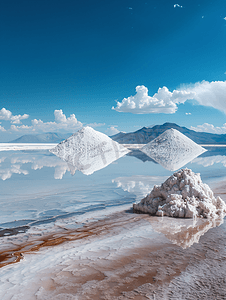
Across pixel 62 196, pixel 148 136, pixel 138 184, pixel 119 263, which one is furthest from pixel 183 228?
pixel 148 136

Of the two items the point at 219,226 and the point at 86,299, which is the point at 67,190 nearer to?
the point at 219,226

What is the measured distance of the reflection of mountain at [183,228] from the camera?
251 centimetres

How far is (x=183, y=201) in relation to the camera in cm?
348

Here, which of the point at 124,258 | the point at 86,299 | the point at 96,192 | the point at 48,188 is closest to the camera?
the point at 86,299

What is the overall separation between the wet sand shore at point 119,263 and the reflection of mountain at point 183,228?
11mm

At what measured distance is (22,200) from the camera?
441 centimetres

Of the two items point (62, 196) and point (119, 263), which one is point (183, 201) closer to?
point (119, 263)

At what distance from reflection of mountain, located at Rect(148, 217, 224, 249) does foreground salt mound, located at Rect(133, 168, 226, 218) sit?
0.49 ft

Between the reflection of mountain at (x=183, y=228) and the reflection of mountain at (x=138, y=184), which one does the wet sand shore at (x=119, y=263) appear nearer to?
the reflection of mountain at (x=183, y=228)

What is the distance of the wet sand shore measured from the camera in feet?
5.25

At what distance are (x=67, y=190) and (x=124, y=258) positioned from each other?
11.0ft

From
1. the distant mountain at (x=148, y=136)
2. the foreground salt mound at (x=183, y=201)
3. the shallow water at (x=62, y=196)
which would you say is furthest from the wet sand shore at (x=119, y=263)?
the distant mountain at (x=148, y=136)

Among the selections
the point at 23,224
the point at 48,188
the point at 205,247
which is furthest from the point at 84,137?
the point at 205,247

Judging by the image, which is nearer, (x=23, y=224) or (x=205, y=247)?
(x=205, y=247)
